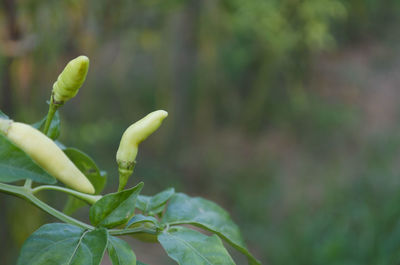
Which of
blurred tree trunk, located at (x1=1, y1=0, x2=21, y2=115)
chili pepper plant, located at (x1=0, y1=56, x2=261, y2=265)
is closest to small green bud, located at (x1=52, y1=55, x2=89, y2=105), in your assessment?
chili pepper plant, located at (x1=0, y1=56, x2=261, y2=265)

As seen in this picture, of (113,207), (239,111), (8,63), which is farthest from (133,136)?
(239,111)

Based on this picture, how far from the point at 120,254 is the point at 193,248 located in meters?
0.07

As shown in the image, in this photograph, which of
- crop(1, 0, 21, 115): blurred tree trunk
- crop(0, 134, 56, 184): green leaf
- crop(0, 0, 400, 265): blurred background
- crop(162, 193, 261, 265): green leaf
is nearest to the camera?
crop(0, 134, 56, 184): green leaf

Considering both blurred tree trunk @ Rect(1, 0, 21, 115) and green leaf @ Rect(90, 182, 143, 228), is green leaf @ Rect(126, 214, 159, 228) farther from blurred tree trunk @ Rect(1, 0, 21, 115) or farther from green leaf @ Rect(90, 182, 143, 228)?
blurred tree trunk @ Rect(1, 0, 21, 115)

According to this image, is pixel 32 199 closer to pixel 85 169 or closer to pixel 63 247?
pixel 63 247

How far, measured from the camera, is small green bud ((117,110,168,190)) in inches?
20.1

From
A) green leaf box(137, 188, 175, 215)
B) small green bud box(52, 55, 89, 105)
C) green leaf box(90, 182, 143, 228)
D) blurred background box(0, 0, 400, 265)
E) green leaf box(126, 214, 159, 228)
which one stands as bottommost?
blurred background box(0, 0, 400, 265)

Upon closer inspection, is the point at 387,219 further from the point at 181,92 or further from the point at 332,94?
the point at 332,94

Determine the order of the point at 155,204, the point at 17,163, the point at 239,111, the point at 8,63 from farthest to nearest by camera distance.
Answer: the point at 239,111 → the point at 8,63 → the point at 155,204 → the point at 17,163

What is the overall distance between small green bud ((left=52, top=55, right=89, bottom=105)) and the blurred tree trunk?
1.46 m

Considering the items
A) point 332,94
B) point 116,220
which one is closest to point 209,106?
point 332,94

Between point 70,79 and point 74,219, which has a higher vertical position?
point 70,79

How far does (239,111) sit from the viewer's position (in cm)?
464

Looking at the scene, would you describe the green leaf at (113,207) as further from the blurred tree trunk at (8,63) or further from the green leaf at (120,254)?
the blurred tree trunk at (8,63)
